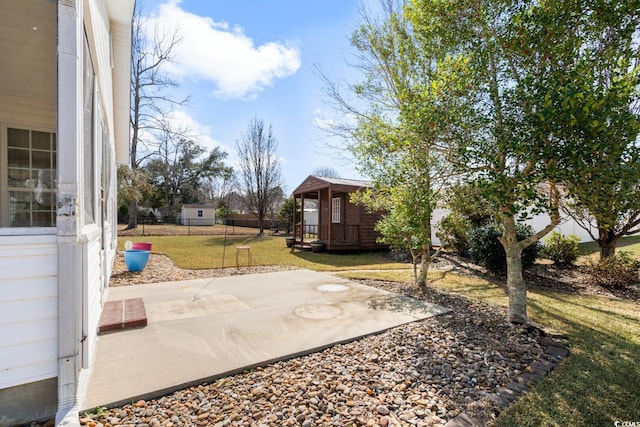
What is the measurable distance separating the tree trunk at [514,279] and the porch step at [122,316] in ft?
16.6

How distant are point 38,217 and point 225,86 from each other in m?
12.3

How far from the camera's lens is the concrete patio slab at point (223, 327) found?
2547 mm

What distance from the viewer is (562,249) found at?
9.07 metres

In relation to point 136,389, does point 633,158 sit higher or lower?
higher

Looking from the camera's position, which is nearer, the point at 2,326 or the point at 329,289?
the point at 2,326

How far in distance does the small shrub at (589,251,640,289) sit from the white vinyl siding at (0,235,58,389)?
34.8 ft

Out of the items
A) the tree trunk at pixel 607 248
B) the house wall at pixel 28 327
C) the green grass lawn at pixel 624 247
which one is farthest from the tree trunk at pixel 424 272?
the green grass lawn at pixel 624 247

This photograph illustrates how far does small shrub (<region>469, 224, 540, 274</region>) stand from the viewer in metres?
8.03

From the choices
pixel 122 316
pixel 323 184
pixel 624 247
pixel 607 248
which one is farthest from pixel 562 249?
pixel 122 316

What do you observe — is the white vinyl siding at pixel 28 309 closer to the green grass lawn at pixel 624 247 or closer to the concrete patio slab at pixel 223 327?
the concrete patio slab at pixel 223 327

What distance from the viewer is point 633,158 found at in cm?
282

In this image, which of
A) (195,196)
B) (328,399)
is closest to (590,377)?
(328,399)

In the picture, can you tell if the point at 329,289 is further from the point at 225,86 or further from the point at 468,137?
the point at 225,86

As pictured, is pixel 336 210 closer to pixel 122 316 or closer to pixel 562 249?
pixel 562 249
